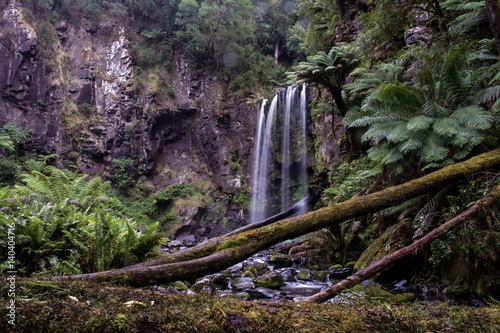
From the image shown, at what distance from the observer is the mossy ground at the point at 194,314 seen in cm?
108

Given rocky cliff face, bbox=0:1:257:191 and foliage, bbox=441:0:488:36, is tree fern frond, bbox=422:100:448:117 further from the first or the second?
rocky cliff face, bbox=0:1:257:191

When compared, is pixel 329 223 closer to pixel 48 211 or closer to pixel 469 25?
pixel 48 211

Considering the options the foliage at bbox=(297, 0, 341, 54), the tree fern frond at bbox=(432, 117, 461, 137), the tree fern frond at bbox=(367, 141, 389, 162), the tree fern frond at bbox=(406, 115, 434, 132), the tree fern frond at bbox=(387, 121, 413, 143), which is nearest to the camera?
the tree fern frond at bbox=(432, 117, 461, 137)

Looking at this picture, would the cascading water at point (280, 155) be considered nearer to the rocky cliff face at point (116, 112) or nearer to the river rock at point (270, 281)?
the rocky cliff face at point (116, 112)

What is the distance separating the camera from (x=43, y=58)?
1914cm

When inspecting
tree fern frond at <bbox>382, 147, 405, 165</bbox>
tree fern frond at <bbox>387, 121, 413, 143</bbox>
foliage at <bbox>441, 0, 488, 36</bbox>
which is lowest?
tree fern frond at <bbox>382, 147, 405, 165</bbox>

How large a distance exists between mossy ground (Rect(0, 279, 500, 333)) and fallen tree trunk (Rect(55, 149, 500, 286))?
369mm

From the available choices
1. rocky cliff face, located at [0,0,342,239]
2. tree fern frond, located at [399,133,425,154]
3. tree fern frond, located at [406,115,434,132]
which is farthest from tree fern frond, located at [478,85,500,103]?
rocky cliff face, located at [0,0,342,239]

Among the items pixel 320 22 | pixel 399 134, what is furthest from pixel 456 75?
pixel 320 22

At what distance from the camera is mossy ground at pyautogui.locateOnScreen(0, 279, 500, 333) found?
1083 millimetres

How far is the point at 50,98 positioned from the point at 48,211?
18.0 meters

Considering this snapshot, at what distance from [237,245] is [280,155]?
601 inches

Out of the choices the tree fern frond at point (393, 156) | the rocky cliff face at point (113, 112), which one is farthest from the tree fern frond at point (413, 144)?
the rocky cliff face at point (113, 112)

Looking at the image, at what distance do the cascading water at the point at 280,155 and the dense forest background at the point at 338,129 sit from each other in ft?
3.42
